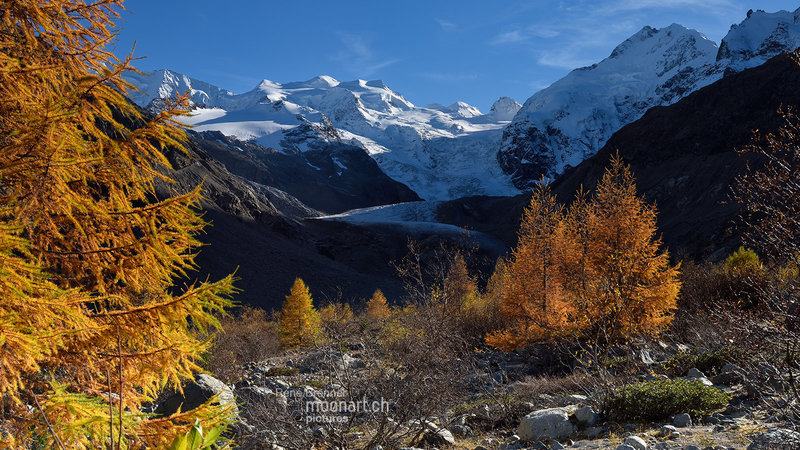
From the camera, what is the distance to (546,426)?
5203 millimetres

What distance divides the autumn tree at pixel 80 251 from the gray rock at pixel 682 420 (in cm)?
480

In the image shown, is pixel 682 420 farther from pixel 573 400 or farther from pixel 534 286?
pixel 534 286

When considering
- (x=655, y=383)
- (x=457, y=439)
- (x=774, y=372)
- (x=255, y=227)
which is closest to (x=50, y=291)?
(x=457, y=439)

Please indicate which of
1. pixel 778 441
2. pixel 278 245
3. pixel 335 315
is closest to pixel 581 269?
pixel 335 315

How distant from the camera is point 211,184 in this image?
69750mm

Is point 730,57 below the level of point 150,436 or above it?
above

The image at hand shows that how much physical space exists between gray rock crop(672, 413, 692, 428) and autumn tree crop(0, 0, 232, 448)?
15.8ft

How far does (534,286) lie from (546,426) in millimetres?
9983

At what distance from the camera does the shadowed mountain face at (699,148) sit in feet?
152

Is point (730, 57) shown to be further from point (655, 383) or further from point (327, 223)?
point (655, 383)

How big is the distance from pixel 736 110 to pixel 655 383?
67.6 metres

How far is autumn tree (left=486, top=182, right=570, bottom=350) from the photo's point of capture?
13516mm

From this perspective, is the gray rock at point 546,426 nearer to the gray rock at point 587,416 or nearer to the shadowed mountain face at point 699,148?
the gray rock at point 587,416

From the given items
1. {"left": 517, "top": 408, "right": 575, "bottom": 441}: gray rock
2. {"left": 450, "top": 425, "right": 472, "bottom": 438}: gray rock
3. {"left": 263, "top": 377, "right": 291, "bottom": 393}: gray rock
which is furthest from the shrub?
{"left": 517, "top": 408, "right": 575, "bottom": 441}: gray rock
